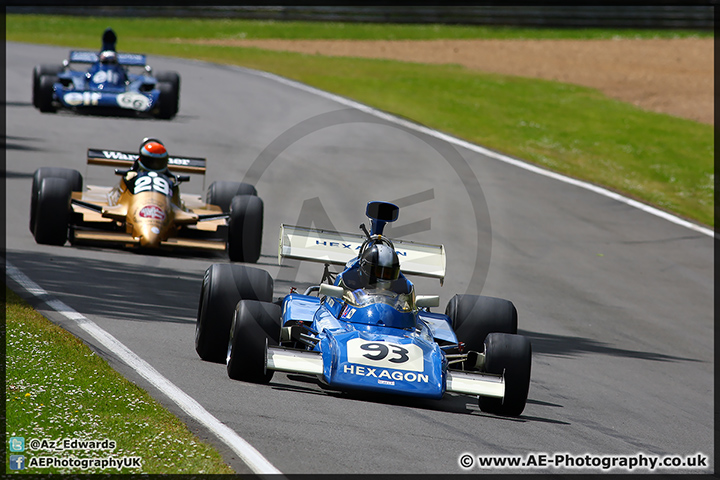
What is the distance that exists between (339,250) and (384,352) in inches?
78.6

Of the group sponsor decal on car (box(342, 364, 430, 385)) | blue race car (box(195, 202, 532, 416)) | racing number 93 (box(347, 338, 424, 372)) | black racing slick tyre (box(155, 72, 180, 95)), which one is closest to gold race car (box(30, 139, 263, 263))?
blue race car (box(195, 202, 532, 416))

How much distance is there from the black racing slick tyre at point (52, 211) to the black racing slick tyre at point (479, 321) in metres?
6.34

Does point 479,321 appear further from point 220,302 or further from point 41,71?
point 41,71

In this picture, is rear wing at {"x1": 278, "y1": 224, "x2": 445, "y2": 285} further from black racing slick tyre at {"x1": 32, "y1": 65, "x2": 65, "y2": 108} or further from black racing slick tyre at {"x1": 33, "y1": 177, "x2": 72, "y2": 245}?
black racing slick tyre at {"x1": 32, "y1": 65, "x2": 65, "y2": 108}

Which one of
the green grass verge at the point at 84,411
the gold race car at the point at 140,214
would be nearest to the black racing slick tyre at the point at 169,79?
the gold race car at the point at 140,214

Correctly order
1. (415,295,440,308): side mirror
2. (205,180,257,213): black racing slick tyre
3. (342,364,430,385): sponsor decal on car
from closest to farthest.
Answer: (342,364,430,385): sponsor decal on car, (415,295,440,308): side mirror, (205,180,257,213): black racing slick tyre

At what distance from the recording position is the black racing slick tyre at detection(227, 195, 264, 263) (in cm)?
1462

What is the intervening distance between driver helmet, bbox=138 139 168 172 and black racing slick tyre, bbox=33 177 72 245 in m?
1.07

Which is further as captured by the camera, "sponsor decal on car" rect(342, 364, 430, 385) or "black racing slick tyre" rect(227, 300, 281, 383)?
"black racing slick tyre" rect(227, 300, 281, 383)

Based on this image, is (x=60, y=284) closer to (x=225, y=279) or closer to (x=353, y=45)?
(x=225, y=279)

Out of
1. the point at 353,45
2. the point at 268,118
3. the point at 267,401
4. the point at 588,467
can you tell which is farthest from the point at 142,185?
the point at 353,45

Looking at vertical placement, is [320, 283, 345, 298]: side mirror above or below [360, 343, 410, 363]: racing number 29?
above

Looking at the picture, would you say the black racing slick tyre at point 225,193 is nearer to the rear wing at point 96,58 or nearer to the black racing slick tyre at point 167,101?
the rear wing at point 96,58

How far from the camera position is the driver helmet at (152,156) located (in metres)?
14.7
